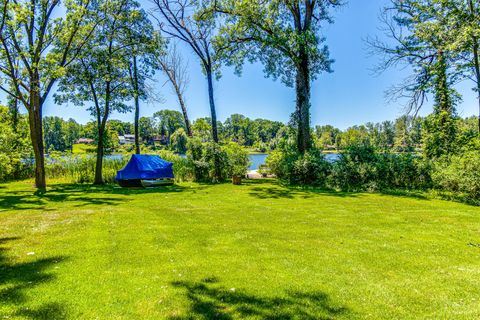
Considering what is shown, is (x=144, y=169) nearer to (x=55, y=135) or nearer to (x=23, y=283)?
(x=23, y=283)

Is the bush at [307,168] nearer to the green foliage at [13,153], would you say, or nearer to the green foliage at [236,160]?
the green foliage at [236,160]

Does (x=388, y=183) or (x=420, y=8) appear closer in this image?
(x=388, y=183)

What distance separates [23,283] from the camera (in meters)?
3.22

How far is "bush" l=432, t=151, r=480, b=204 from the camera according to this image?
8602 mm

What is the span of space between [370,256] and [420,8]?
15.1 metres

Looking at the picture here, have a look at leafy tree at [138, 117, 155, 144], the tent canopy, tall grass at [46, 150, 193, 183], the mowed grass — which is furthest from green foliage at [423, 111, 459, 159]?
leafy tree at [138, 117, 155, 144]

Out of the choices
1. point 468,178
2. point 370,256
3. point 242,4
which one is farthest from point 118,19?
point 468,178

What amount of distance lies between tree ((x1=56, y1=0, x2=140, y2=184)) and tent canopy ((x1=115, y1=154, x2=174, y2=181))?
2.13 metres

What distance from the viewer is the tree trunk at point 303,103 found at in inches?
590

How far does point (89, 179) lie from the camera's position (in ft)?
51.0

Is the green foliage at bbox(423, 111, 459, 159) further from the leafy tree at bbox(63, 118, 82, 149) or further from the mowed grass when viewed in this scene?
the leafy tree at bbox(63, 118, 82, 149)

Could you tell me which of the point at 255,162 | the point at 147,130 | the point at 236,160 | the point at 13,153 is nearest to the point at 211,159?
the point at 236,160

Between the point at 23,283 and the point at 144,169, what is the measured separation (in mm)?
10840

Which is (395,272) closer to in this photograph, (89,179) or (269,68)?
(269,68)
